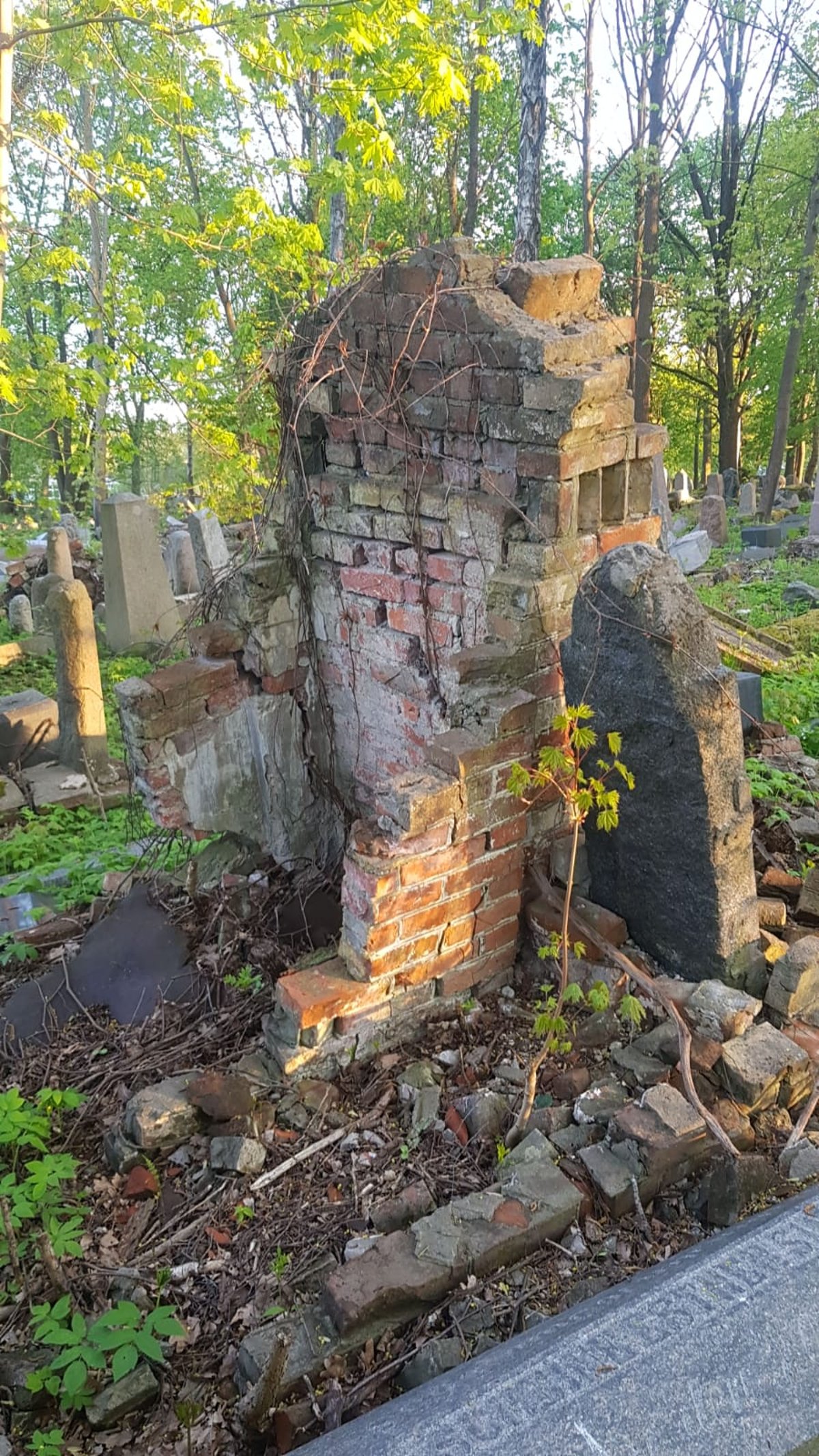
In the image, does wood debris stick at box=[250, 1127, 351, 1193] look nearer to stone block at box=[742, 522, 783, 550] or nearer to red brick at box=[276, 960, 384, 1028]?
red brick at box=[276, 960, 384, 1028]

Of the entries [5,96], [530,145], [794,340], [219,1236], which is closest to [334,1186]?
[219,1236]

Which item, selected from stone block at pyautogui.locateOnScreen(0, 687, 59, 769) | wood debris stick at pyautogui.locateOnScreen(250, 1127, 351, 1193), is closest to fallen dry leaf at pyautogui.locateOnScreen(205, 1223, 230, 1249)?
wood debris stick at pyautogui.locateOnScreen(250, 1127, 351, 1193)

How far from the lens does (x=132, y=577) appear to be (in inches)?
450

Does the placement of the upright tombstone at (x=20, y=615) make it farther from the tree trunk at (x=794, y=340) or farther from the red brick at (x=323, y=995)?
the tree trunk at (x=794, y=340)

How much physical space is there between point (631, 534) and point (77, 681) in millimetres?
5732

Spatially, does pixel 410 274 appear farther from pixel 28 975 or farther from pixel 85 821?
pixel 85 821

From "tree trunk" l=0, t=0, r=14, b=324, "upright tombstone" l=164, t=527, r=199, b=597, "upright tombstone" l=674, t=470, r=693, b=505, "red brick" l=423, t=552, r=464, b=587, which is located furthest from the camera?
"upright tombstone" l=674, t=470, r=693, b=505

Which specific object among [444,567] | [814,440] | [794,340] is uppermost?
[794,340]

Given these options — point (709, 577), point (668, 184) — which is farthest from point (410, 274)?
point (668, 184)

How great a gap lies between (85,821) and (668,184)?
20268 mm

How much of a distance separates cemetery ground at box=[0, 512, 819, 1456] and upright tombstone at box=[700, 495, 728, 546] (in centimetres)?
1255

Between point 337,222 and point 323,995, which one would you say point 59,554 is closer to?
point 337,222

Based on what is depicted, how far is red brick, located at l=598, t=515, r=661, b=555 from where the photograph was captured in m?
3.74

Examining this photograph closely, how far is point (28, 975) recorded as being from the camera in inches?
181
